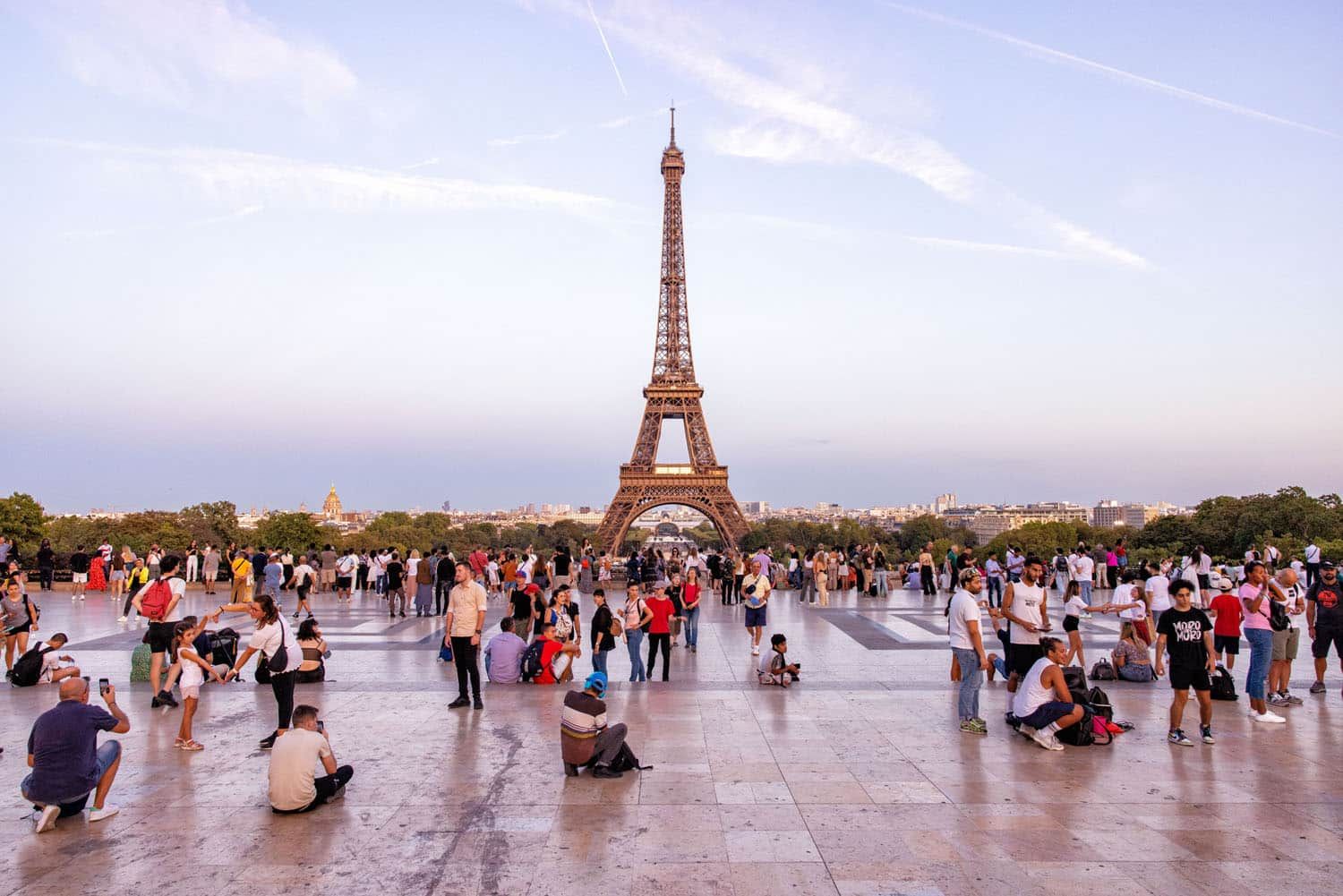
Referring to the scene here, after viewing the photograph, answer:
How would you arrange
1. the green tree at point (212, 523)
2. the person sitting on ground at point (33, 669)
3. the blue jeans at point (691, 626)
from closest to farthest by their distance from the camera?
the person sitting on ground at point (33, 669) < the blue jeans at point (691, 626) < the green tree at point (212, 523)

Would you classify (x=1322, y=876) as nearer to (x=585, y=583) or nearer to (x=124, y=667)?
(x=124, y=667)

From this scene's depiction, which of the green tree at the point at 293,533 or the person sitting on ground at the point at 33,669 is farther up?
the green tree at the point at 293,533

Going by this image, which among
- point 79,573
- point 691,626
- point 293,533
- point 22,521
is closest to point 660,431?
point 293,533

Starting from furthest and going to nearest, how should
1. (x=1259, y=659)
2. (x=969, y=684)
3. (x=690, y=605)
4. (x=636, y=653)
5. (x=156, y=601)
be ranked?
1. (x=690, y=605)
2. (x=636, y=653)
3. (x=156, y=601)
4. (x=1259, y=659)
5. (x=969, y=684)

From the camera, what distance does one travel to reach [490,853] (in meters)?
6.02

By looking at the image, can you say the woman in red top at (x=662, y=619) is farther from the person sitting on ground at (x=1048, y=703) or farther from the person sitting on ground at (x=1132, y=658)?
the person sitting on ground at (x=1132, y=658)

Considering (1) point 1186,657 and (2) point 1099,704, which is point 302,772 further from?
(1) point 1186,657

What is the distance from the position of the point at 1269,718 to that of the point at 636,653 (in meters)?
6.95

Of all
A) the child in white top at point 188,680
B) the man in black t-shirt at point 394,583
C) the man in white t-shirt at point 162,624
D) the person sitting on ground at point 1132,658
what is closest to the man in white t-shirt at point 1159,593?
the person sitting on ground at point 1132,658

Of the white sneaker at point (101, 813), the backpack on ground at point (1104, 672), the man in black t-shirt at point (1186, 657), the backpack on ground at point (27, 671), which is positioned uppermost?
the man in black t-shirt at point (1186, 657)

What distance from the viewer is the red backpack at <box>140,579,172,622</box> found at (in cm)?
1084

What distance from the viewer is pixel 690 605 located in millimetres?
15141

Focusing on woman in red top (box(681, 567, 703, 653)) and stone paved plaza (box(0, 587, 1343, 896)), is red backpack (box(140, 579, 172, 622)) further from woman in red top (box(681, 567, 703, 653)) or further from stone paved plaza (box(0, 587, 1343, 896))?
woman in red top (box(681, 567, 703, 653))

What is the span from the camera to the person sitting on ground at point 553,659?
1227 cm
